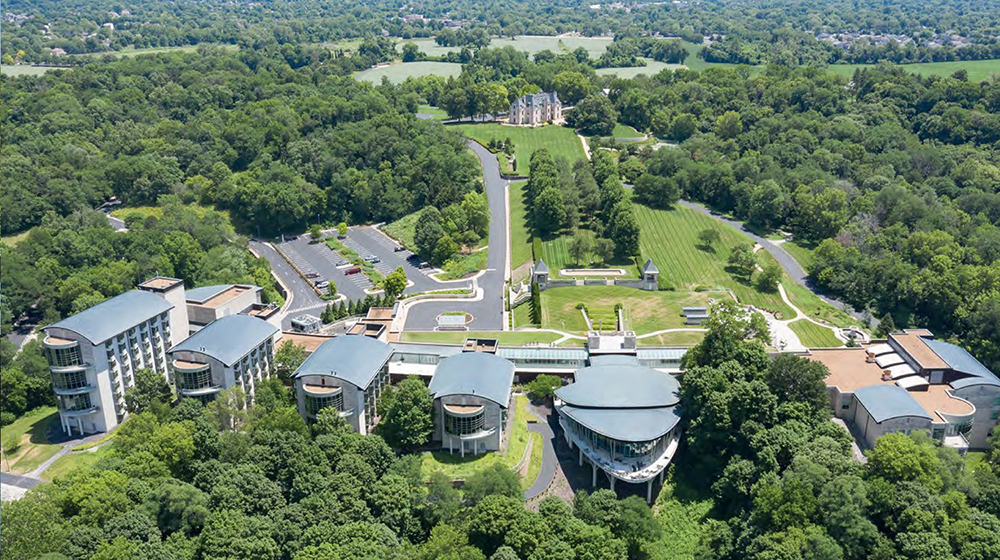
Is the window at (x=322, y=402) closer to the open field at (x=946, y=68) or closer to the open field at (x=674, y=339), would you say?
the open field at (x=674, y=339)

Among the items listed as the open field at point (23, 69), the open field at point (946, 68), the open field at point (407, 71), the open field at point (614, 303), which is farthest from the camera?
the open field at point (407, 71)

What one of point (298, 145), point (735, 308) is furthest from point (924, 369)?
point (298, 145)

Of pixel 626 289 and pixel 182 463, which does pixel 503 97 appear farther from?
pixel 182 463

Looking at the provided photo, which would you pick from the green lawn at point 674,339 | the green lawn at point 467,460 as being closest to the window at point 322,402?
the green lawn at point 467,460

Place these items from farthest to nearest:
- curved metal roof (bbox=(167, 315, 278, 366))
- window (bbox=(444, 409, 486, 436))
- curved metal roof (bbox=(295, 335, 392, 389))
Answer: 1. curved metal roof (bbox=(167, 315, 278, 366))
2. curved metal roof (bbox=(295, 335, 392, 389))
3. window (bbox=(444, 409, 486, 436))

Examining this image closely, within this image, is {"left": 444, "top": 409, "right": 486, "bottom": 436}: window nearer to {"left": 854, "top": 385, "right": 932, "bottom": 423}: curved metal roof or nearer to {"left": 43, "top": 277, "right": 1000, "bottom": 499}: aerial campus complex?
{"left": 43, "top": 277, "right": 1000, "bottom": 499}: aerial campus complex

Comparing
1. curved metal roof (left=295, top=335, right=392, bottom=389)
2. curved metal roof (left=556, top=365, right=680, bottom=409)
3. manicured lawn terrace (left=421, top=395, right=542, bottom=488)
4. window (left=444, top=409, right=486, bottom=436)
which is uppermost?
curved metal roof (left=295, top=335, right=392, bottom=389)

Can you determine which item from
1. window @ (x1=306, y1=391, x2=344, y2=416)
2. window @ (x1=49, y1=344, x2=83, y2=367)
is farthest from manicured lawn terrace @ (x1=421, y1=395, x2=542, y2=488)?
window @ (x1=49, y1=344, x2=83, y2=367)
